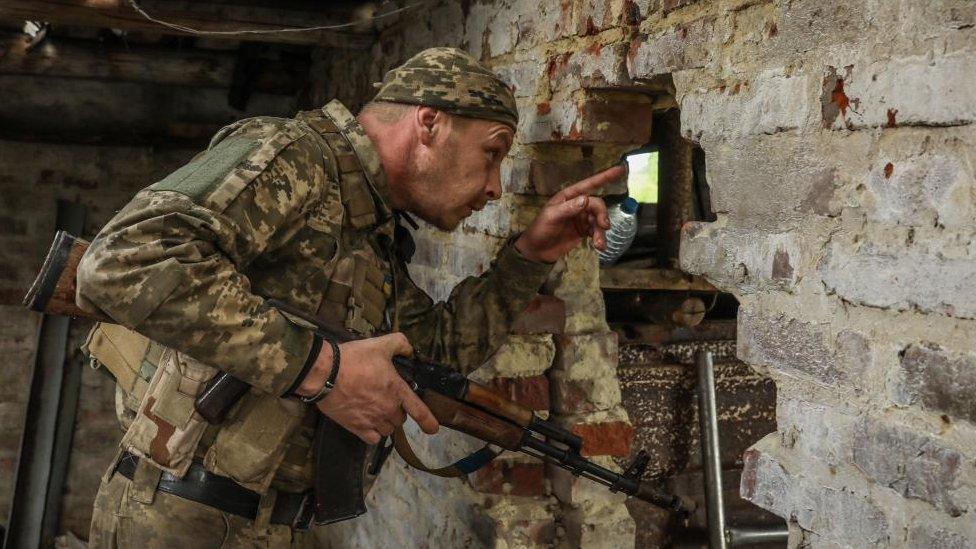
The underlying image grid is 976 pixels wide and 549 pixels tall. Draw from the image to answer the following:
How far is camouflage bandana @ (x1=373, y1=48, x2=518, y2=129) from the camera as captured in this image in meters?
1.87

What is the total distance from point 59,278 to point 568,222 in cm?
111

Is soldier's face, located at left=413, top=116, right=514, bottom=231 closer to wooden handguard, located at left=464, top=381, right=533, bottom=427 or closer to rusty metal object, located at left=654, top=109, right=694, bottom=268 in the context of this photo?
wooden handguard, located at left=464, top=381, right=533, bottom=427

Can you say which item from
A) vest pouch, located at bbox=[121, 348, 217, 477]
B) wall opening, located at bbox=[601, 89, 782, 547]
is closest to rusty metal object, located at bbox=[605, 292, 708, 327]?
wall opening, located at bbox=[601, 89, 782, 547]

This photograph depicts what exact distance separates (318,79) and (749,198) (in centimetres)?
324

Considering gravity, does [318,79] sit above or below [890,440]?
above

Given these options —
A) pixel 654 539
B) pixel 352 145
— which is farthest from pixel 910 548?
pixel 654 539

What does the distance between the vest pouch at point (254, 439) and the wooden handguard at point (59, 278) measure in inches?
13.6

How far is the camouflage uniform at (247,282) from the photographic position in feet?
5.04

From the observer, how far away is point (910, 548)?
1.16 meters

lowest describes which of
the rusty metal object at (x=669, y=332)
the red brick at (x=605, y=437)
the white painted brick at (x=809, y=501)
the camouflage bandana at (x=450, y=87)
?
the red brick at (x=605, y=437)

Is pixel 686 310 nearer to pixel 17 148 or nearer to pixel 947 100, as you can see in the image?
pixel 947 100

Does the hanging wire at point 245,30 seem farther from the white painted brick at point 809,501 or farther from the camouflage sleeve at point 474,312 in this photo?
the white painted brick at point 809,501

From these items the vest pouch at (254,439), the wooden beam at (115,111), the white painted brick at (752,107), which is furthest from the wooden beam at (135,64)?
the white painted brick at (752,107)

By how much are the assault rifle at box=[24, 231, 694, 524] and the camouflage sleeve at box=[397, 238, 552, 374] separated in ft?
0.82
